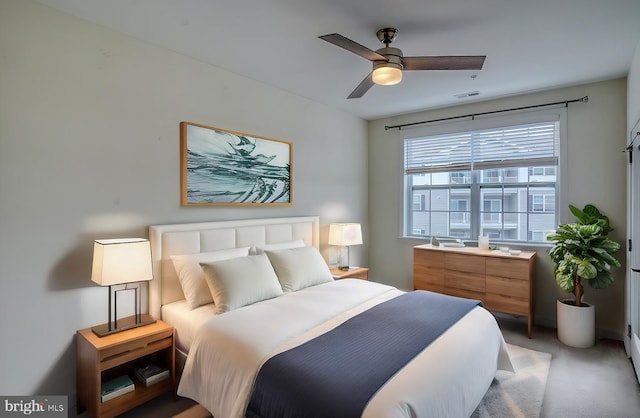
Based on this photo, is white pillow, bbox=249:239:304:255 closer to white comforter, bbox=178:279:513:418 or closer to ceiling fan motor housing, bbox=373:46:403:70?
white comforter, bbox=178:279:513:418

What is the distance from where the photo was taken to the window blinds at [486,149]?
3951 millimetres

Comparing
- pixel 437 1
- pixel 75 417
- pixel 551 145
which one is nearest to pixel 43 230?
pixel 75 417

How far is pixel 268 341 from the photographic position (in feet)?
6.58

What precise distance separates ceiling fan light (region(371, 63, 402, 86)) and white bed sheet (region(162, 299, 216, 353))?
2.14m

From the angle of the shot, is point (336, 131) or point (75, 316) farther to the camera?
point (336, 131)

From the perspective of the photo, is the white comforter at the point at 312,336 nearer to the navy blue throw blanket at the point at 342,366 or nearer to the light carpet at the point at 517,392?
the navy blue throw blanket at the point at 342,366

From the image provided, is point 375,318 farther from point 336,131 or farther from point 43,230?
point 336,131

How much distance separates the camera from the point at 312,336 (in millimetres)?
2111

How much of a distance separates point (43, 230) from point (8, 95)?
86 cm

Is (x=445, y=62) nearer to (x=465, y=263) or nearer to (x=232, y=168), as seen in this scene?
(x=232, y=168)

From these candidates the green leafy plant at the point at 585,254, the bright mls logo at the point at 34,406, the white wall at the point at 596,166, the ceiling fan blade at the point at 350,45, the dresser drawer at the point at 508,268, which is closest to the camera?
the ceiling fan blade at the point at 350,45

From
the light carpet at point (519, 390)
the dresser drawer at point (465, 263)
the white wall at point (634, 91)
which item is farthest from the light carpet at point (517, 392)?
the white wall at point (634, 91)

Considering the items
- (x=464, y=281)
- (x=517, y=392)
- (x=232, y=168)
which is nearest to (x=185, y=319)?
(x=232, y=168)

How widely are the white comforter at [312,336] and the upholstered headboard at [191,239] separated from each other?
0.71 metres
